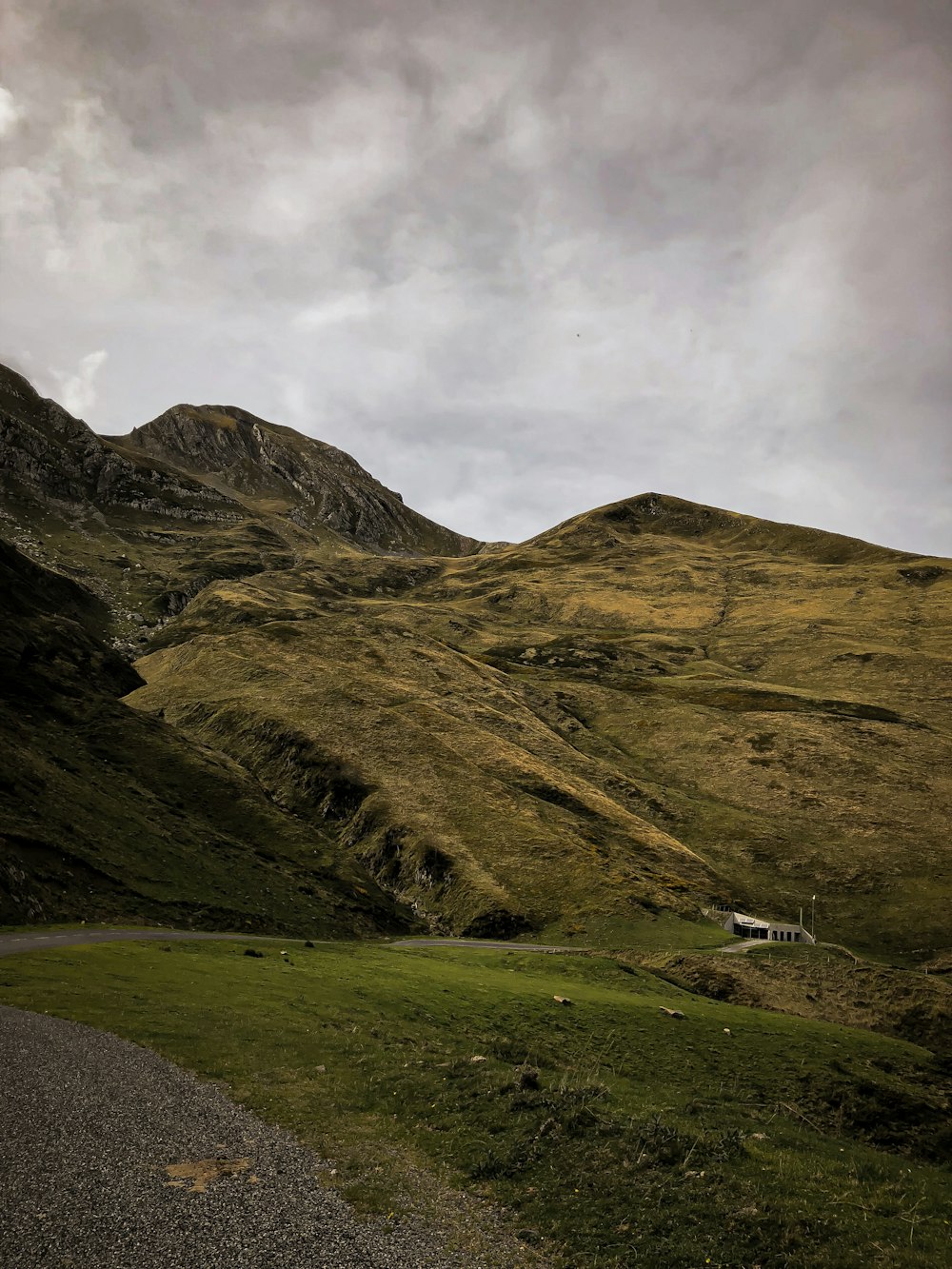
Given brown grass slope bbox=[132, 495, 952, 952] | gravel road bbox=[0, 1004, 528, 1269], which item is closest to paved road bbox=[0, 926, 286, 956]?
gravel road bbox=[0, 1004, 528, 1269]

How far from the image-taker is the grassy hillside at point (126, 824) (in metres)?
58.3

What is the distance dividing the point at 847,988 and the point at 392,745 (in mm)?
78373

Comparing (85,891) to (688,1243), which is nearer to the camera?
(688,1243)

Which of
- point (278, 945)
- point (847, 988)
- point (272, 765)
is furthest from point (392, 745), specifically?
point (847, 988)

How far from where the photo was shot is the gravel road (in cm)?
1248

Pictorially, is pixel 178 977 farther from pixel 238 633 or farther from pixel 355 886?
pixel 238 633

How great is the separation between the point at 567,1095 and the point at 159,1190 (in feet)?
44.1

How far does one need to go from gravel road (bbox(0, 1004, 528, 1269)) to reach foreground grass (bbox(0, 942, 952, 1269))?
1434mm

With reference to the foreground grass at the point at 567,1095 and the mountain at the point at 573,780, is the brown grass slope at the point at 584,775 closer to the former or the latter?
the mountain at the point at 573,780

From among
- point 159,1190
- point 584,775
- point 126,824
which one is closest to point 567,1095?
point 159,1190

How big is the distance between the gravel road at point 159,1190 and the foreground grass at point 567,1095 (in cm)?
143

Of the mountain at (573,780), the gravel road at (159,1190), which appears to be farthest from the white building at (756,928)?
the gravel road at (159,1190)

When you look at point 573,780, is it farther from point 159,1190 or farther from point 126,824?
point 159,1190

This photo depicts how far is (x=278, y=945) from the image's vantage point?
57.1 meters
